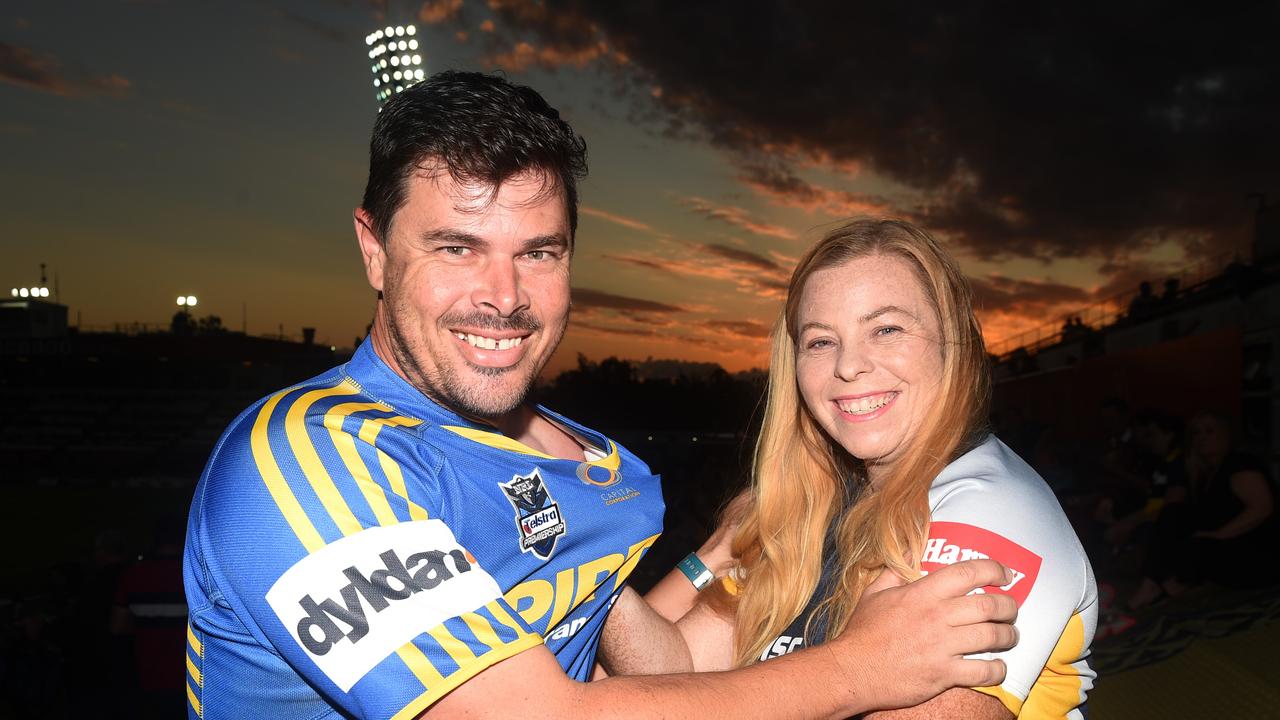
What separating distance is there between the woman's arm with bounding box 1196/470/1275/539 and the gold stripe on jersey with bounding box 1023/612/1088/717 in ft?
17.3

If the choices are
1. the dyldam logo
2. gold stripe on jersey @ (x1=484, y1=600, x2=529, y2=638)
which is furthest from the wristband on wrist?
the dyldam logo

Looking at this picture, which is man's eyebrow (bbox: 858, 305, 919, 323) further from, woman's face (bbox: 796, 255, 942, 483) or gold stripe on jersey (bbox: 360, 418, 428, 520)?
gold stripe on jersey (bbox: 360, 418, 428, 520)

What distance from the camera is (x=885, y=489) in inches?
78.3

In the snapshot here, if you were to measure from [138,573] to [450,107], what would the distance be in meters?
4.59

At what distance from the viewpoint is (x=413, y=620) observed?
4.11 ft

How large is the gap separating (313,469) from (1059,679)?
5.21 ft

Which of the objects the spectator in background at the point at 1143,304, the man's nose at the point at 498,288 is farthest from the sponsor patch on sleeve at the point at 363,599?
the spectator in background at the point at 1143,304

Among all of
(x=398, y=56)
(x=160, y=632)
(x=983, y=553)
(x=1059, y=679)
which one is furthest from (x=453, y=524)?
(x=398, y=56)

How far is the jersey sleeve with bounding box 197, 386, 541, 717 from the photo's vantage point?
1.25 metres

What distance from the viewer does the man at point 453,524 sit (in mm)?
1271

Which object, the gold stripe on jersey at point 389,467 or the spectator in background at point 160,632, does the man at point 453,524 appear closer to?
the gold stripe on jersey at point 389,467

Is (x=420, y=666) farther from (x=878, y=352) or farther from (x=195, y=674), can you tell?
(x=878, y=352)

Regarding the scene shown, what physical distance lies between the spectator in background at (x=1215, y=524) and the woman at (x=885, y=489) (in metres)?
5.03

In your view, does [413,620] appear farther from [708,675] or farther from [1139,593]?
[1139,593]
